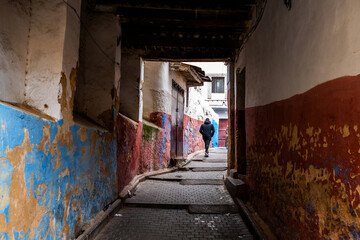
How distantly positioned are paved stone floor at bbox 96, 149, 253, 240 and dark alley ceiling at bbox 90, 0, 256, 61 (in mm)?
3207

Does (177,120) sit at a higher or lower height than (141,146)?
higher

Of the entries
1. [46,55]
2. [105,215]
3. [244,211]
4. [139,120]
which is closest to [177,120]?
[139,120]

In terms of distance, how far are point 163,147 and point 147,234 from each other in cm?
507

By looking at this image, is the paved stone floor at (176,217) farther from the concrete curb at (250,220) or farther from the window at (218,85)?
the window at (218,85)

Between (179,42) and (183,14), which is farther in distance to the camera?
(179,42)

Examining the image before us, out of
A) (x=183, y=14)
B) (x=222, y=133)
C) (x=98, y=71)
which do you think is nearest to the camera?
(x=98, y=71)

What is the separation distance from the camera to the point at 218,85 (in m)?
27.3

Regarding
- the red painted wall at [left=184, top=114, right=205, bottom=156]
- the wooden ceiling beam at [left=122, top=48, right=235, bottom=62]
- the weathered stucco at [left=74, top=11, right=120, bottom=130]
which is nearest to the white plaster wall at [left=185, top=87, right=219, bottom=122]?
the red painted wall at [left=184, top=114, right=205, bottom=156]

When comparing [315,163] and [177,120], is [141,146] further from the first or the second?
[315,163]

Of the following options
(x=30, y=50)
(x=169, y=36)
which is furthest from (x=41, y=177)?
(x=169, y=36)

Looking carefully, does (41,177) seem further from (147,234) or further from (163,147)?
(163,147)

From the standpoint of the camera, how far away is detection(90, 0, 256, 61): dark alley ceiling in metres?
4.24

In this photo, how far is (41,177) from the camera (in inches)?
86.8

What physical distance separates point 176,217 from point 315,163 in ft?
8.91
